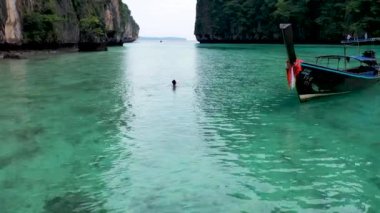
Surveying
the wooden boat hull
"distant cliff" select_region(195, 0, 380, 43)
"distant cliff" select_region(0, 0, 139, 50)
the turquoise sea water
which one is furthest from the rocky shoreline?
"distant cliff" select_region(195, 0, 380, 43)

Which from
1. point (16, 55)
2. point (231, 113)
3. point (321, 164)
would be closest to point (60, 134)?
point (231, 113)

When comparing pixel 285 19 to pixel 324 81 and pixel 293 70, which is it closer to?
pixel 324 81

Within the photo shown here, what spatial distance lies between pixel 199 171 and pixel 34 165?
3.70 m

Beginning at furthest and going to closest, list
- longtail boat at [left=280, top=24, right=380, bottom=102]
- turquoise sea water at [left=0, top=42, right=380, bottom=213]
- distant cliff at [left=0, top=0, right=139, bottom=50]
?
distant cliff at [left=0, top=0, right=139, bottom=50], longtail boat at [left=280, top=24, right=380, bottom=102], turquoise sea water at [left=0, top=42, right=380, bottom=213]

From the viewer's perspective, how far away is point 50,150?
1030 centimetres

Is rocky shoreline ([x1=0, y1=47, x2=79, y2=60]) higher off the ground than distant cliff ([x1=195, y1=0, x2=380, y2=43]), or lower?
lower

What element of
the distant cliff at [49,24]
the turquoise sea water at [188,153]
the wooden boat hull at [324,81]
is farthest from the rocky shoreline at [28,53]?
the wooden boat hull at [324,81]

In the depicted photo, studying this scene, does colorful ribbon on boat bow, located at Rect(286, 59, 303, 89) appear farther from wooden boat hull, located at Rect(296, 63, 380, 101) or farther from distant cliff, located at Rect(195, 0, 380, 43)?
distant cliff, located at Rect(195, 0, 380, 43)

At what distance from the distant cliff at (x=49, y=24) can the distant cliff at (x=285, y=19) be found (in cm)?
3841

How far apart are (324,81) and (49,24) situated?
3908cm

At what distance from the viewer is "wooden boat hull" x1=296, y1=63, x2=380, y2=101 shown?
16.5 metres

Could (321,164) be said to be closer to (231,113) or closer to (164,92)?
(231,113)

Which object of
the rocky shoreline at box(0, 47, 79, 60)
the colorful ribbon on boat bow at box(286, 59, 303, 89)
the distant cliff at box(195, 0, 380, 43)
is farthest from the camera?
the distant cliff at box(195, 0, 380, 43)

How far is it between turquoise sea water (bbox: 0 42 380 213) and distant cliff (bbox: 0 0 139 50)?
25.0 m
